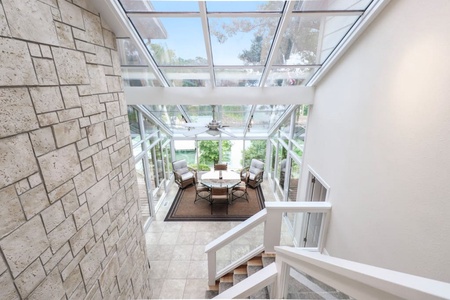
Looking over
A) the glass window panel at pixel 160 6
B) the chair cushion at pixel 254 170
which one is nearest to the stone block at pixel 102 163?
the glass window panel at pixel 160 6

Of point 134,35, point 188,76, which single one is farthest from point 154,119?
point 134,35

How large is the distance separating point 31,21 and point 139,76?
244cm

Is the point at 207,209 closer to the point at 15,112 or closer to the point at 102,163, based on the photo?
the point at 102,163

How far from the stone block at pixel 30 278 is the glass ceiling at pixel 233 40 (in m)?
2.22

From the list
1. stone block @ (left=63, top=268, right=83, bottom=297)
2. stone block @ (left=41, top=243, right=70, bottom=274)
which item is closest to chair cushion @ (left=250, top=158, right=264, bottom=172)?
stone block @ (left=63, top=268, right=83, bottom=297)

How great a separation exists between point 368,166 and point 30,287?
113 inches

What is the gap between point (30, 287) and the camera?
103cm

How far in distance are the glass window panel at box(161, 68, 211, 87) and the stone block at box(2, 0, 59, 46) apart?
203cm

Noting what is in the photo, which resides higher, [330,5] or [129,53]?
[330,5]

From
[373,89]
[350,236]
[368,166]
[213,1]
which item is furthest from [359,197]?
[213,1]

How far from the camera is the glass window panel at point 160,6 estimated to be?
190cm

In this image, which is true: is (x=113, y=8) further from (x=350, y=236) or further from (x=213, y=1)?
(x=350, y=236)

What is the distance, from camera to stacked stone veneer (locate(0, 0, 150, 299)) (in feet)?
3.16

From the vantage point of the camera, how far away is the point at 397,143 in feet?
5.70
